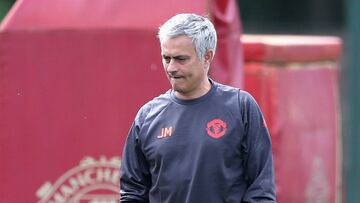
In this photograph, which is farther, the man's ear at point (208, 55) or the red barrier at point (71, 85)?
the red barrier at point (71, 85)

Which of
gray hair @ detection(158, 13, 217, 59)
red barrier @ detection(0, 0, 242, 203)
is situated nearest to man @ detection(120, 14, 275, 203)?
gray hair @ detection(158, 13, 217, 59)

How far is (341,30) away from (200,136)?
8.78 metres

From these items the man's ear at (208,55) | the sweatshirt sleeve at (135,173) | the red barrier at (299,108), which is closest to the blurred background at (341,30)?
the red barrier at (299,108)

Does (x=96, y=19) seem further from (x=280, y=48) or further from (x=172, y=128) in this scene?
(x=280, y=48)

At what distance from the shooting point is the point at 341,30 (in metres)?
13.9

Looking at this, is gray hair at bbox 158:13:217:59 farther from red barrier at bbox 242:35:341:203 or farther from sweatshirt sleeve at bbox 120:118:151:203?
red barrier at bbox 242:35:341:203

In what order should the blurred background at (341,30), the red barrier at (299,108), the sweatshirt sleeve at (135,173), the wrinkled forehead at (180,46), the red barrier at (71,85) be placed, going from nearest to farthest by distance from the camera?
the wrinkled forehead at (180,46)
the sweatshirt sleeve at (135,173)
the red barrier at (71,85)
the red barrier at (299,108)
the blurred background at (341,30)

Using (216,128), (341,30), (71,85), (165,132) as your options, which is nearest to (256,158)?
(216,128)

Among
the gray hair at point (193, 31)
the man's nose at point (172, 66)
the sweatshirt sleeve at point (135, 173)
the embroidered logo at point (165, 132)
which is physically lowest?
the sweatshirt sleeve at point (135, 173)

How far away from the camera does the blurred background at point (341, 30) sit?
12.9 metres

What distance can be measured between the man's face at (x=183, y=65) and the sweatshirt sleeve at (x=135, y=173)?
295 mm

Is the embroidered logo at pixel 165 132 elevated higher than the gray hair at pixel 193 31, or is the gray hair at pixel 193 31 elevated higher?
the gray hair at pixel 193 31

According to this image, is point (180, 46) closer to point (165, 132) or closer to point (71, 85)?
point (165, 132)

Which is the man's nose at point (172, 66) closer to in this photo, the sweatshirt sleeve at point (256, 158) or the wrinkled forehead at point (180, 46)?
the wrinkled forehead at point (180, 46)
